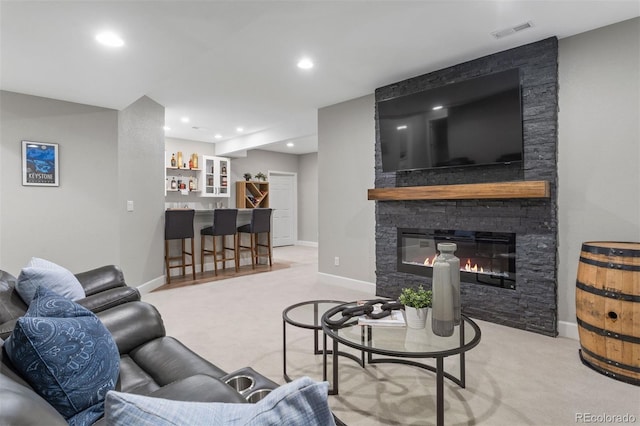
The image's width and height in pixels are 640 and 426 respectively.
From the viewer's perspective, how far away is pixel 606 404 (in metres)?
1.91

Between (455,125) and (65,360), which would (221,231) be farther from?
(65,360)

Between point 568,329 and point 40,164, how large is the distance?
520cm

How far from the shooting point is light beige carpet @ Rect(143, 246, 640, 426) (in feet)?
5.99

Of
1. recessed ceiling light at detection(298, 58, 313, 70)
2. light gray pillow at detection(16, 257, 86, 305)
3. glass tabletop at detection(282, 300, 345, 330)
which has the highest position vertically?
recessed ceiling light at detection(298, 58, 313, 70)

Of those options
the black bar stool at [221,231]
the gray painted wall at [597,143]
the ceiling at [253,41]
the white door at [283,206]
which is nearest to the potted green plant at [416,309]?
the gray painted wall at [597,143]

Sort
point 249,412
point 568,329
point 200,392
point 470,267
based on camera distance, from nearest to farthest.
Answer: point 249,412 → point 200,392 → point 568,329 → point 470,267

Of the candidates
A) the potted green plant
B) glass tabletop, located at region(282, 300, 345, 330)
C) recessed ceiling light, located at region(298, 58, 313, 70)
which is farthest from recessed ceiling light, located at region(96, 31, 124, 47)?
the potted green plant

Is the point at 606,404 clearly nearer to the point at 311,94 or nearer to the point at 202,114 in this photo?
the point at 311,94

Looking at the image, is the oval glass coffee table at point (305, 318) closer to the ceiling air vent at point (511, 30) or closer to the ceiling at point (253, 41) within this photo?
the ceiling at point (253, 41)

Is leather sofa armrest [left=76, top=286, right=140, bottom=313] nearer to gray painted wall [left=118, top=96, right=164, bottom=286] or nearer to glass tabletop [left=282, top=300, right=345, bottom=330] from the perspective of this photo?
glass tabletop [left=282, top=300, right=345, bottom=330]

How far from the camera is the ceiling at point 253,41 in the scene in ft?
7.51

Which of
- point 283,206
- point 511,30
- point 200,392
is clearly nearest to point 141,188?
point 200,392

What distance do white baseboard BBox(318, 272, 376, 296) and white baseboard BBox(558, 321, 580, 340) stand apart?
189 cm

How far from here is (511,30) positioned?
9.05 feet
